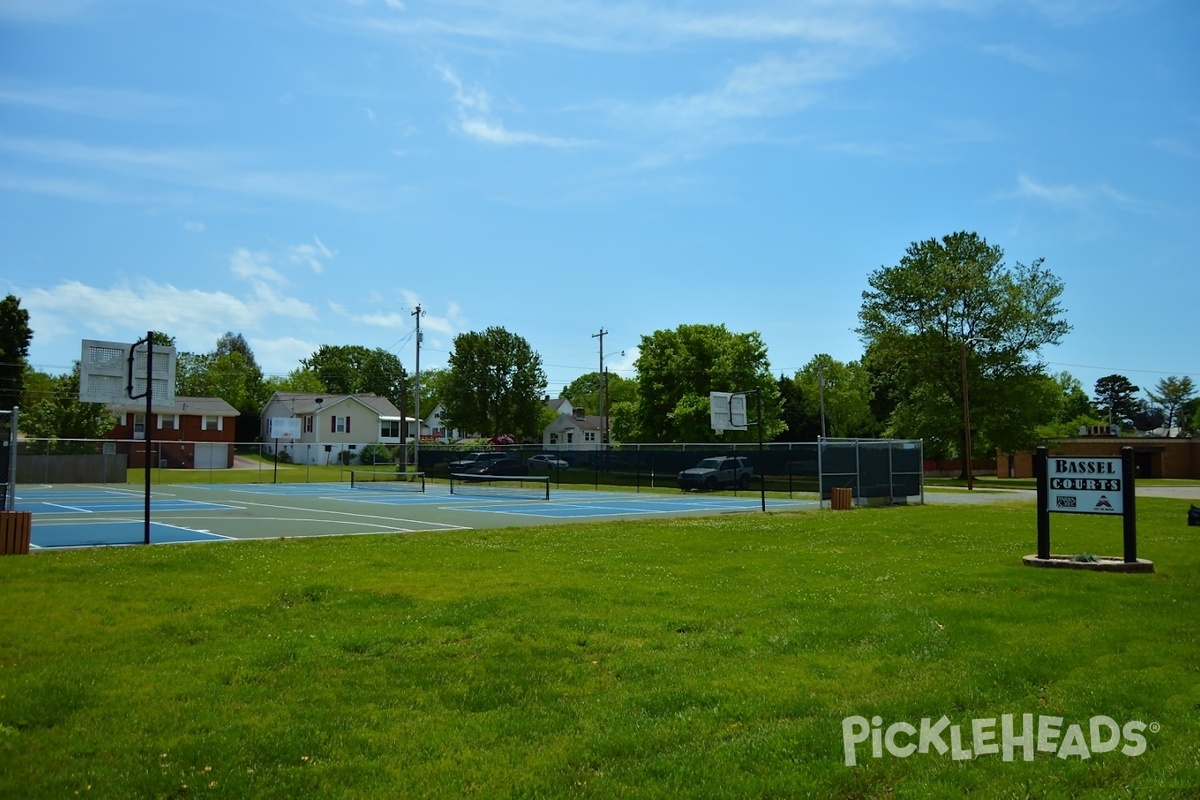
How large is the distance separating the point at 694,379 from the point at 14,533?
185 feet

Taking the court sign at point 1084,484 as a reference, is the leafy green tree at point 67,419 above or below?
above

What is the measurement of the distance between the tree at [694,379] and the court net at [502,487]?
20.1m

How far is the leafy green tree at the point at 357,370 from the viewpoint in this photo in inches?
4631

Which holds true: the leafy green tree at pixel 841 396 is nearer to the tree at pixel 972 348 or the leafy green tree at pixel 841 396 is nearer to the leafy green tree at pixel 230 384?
the tree at pixel 972 348

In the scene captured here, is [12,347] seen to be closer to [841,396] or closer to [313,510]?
[313,510]

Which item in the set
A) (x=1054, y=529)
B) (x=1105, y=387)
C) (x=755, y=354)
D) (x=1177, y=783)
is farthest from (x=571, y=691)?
(x=1105, y=387)

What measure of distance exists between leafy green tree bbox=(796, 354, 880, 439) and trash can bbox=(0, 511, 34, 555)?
84.3m

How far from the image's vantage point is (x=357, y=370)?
392 feet

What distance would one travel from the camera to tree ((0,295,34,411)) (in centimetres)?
5825

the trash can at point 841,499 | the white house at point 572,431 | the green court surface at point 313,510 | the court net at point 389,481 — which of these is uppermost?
the white house at point 572,431

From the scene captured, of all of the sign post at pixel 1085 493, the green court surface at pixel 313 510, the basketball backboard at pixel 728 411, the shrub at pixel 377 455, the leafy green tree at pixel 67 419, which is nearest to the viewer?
the sign post at pixel 1085 493

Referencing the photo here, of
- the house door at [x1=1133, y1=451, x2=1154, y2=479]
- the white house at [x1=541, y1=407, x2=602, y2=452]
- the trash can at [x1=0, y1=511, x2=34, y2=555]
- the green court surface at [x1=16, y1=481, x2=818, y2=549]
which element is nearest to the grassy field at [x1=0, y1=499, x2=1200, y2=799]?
the trash can at [x1=0, y1=511, x2=34, y2=555]

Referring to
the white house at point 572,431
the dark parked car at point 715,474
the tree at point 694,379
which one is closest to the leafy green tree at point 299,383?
the white house at point 572,431

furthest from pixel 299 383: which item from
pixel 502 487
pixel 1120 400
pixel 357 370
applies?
pixel 1120 400
